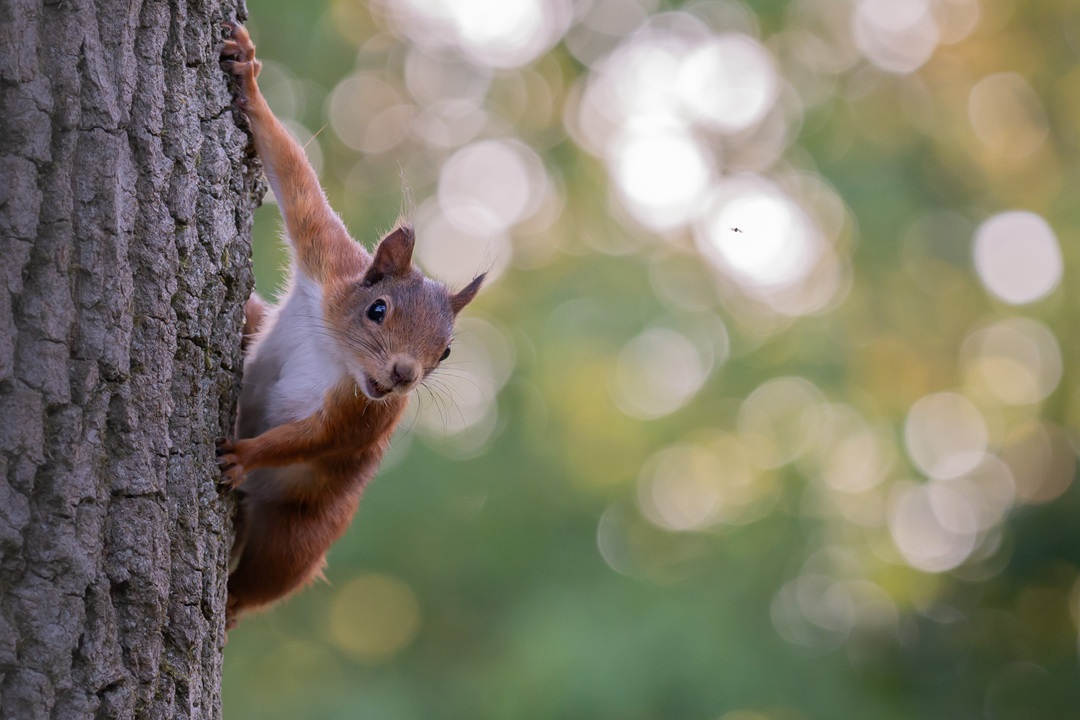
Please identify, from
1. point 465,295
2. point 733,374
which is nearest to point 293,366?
point 465,295

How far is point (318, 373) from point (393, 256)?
41cm

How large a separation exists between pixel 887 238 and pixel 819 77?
129 centimetres

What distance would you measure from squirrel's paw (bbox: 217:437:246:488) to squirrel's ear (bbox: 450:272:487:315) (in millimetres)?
1063

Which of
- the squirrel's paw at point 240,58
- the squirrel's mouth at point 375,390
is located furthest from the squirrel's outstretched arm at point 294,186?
the squirrel's mouth at point 375,390

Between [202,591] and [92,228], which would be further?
[202,591]

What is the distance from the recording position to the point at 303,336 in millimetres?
2990

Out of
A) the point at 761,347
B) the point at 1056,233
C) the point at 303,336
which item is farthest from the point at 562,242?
the point at 303,336

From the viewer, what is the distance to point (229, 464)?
225 centimetres

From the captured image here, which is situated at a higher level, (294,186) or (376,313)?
(294,186)

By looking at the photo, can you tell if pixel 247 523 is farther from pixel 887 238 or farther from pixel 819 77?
pixel 819 77

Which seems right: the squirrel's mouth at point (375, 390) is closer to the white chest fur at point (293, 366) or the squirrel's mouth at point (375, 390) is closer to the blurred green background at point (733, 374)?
the white chest fur at point (293, 366)

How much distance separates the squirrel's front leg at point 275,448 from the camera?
7.39 feet

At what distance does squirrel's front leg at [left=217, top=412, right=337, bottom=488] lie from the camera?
2.25 metres

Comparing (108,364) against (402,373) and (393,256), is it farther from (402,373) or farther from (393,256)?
(393,256)
